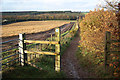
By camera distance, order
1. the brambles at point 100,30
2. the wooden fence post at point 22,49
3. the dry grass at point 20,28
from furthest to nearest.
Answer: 1. the dry grass at point 20,28
2. the wooden fence post at point 22,49
3. the brambles at point 100,30

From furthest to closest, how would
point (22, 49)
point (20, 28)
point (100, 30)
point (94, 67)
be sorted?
1. point (20, 28)
2. point (100, 30)
3. point (94, 67)
4. point (22, 49)

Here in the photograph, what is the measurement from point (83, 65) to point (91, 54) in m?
1.12

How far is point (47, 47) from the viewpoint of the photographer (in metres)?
10.5

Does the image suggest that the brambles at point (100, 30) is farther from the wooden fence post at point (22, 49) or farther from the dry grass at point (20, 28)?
the dry grass at point (20, 28)

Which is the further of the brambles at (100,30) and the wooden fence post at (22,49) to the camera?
the wooden fence post at (22,49)

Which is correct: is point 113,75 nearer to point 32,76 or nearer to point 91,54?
point 91,54

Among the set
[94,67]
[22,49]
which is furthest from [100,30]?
[22,49]

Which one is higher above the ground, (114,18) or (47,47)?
(114,18)

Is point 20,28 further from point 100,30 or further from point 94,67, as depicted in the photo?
point 94,67

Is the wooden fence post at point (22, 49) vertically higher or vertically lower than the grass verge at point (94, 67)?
higher

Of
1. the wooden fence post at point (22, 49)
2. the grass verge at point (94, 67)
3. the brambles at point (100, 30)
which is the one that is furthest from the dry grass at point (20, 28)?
the brambles at point (100, 30)

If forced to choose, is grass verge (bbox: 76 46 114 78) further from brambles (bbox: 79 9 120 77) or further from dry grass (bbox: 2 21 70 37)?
dry grass (bbox: 2 21 70 37)

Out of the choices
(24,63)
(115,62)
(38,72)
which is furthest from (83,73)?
(24,63)

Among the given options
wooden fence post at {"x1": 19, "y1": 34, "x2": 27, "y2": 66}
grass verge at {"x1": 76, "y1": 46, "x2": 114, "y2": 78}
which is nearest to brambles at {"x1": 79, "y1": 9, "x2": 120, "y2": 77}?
grass verge at {"x1": 76, "y1": 46, "x2": 114, "y2": 78}
